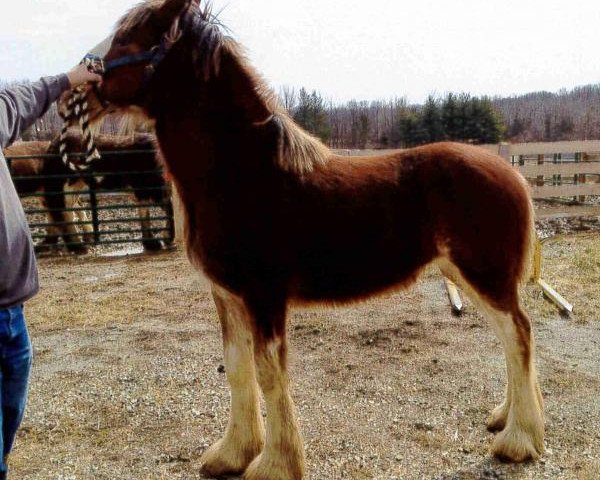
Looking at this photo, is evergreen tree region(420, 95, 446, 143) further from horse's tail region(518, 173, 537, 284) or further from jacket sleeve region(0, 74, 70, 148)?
jacket sleeve region(0, 74, 70, 148)

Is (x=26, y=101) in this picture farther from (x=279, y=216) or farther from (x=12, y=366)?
(x=279, y=216)

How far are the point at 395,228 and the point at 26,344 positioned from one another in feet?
6.54

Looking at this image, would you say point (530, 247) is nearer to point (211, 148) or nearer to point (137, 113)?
point (211, 148)

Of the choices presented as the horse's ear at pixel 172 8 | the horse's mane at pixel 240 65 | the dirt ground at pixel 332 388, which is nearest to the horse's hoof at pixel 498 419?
the dirt ground at pixel 332 388

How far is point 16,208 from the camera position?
227 centimetres

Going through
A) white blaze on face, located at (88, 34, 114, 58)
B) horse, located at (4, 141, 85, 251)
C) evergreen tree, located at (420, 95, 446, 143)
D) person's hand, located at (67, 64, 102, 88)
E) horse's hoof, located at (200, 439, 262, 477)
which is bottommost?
horse's hoof, located at (200, 439, 262, 477)

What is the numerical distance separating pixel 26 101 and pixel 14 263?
73 cm

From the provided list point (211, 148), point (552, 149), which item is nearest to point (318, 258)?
point (211, 148)

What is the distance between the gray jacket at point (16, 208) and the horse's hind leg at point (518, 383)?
2.43m

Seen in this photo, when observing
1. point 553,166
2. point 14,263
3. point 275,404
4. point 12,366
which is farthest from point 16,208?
point 553,166

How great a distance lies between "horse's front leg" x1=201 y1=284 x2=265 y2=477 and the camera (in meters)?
3.19

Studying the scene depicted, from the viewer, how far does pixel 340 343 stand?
5.14m

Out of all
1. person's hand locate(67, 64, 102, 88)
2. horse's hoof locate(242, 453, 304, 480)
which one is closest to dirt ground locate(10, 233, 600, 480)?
horse's hoof locate(242, 453, 304, 480)

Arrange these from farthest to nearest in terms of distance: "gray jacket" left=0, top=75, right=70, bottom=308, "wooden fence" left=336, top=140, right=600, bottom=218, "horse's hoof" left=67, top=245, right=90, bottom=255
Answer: "wooden fence" left=336, top=140, right=600, bottom=218 → "horse's hoof" left=67, top=245, right=90, bottom=255 → "gray jacket" left=0, top=75, right=70, bottom=308
